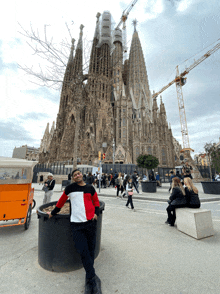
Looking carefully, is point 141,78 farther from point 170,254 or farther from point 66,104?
point 170,254

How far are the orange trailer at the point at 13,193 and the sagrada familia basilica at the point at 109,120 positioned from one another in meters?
28.6

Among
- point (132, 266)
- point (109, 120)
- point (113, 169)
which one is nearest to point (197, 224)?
point (132, 266)

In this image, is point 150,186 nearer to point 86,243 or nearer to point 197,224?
point 197,224

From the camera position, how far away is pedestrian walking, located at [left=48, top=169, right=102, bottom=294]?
1.82 m

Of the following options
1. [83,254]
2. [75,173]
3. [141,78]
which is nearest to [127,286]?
[83,254]

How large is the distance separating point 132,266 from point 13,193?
353 centimetres

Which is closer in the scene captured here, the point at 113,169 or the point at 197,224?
the point at 197,224

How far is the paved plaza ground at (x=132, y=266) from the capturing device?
6.04 feet

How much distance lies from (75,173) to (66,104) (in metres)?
50.6

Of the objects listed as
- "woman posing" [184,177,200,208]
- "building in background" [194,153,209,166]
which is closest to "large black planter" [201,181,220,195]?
"woman posing" [184,177,200,208]

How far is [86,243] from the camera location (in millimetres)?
1914

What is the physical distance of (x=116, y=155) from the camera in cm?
3769

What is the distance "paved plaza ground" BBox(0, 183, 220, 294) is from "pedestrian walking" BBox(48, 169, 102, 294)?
0.22 metres

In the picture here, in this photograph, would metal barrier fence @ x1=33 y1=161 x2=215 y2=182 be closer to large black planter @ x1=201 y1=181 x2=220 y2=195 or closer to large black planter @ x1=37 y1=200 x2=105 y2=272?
large black planter @ x1=201 y1=181 x2=220 y2=195
